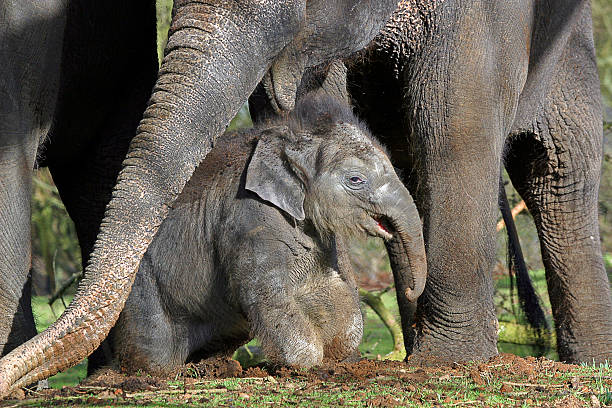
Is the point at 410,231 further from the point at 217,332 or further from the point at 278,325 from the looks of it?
the point at 217,332

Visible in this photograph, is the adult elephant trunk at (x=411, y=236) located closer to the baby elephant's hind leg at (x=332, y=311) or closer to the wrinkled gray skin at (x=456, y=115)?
the baby elephant's hind leg at (x=332, y=311)

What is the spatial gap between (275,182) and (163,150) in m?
0.91

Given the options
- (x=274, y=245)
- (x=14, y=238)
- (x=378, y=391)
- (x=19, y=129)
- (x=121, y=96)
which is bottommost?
(x=378, y=391)

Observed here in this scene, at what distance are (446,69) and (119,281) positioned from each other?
6.78 feet

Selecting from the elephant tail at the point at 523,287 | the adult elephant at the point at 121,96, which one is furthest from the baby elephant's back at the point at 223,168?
the elephant tail at the point at 523,287

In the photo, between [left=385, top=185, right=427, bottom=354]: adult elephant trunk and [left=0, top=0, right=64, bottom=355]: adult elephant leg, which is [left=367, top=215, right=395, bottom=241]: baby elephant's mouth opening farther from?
[left=0, top=0, right=64, bottom=355]: adult elephant leg

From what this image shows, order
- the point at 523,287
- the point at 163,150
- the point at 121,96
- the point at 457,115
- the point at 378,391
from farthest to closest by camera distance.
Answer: the point at 523,287 < the point at 121,96 < the point at 457,115 < the point at 378,391 < the point at 163,150

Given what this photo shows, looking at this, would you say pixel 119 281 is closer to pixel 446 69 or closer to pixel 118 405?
pixel 118 405

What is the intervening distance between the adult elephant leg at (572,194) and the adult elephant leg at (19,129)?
293 centimetres

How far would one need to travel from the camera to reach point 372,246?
38.1ft

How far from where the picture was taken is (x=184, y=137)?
3895mm

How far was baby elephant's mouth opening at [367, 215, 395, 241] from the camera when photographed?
4648mm

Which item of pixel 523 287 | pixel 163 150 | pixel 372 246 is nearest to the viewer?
pixel 163 150

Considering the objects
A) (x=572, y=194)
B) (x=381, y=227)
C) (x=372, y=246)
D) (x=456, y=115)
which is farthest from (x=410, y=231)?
(x=372, y=246)
